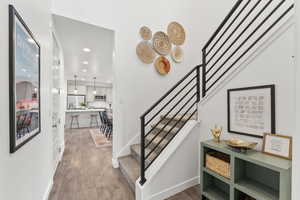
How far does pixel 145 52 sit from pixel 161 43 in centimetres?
48

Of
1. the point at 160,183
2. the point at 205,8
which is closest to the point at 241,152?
the point at 160,183

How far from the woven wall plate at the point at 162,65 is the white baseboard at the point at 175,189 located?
2.20 m

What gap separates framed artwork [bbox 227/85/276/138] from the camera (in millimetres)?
1372

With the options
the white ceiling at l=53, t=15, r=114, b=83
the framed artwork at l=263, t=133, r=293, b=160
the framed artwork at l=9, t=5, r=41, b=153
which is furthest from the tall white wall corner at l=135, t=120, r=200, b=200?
the white ceiling at l=53, t=15, r=114, b=83

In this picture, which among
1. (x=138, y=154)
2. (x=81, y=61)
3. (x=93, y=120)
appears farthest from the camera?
(x=93, y=120)

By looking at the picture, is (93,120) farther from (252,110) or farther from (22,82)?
(252,110)

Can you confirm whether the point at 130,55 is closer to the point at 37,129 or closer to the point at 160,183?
the point at 37,129

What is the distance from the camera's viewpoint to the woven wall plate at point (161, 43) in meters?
3.07

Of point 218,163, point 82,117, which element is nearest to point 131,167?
point 218,163

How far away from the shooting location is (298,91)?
0.73 metres

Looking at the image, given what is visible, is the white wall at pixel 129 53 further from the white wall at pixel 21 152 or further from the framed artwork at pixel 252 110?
the framed artwork at pixel 252 110

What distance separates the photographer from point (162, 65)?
3.17 m

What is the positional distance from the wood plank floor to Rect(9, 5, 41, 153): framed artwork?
48.0 inches

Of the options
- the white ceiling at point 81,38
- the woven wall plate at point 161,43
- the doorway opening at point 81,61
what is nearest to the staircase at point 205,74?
the woven wall plate at point 161,43
